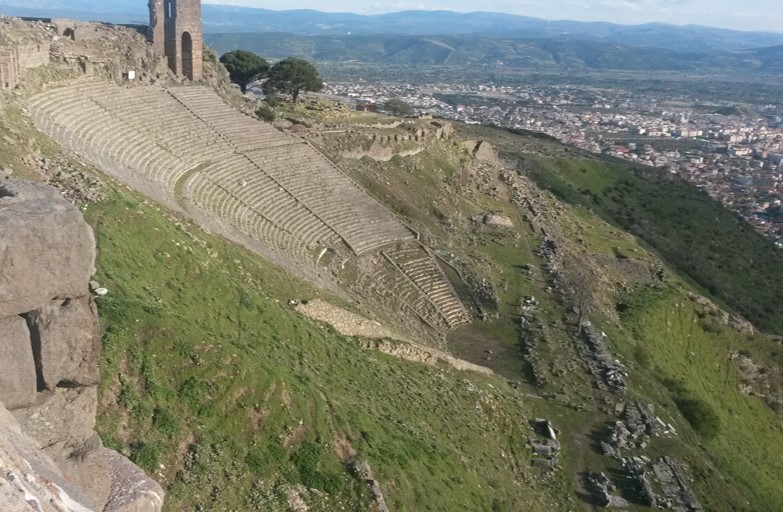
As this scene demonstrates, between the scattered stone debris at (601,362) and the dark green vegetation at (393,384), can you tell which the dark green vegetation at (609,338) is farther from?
the scattered stone debris at (601,362)

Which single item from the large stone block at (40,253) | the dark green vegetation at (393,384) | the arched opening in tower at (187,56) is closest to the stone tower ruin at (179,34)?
the arched opening in tower at (187,56)

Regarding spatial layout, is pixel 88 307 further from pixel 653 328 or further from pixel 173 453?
pixel 653 328

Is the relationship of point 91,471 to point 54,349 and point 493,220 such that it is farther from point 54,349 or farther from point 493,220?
point 493,220

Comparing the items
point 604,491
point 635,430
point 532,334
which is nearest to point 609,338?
point 532,334

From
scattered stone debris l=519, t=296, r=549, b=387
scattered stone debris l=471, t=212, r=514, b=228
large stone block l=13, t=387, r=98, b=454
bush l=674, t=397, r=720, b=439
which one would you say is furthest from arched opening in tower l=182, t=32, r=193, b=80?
large stone block l=13, t=387, r=98, b=454

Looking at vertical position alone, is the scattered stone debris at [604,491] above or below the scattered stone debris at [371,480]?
below

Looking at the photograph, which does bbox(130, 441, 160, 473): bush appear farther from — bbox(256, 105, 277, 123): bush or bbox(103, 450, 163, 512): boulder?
bbox(256, 105, 277, 123): bush
